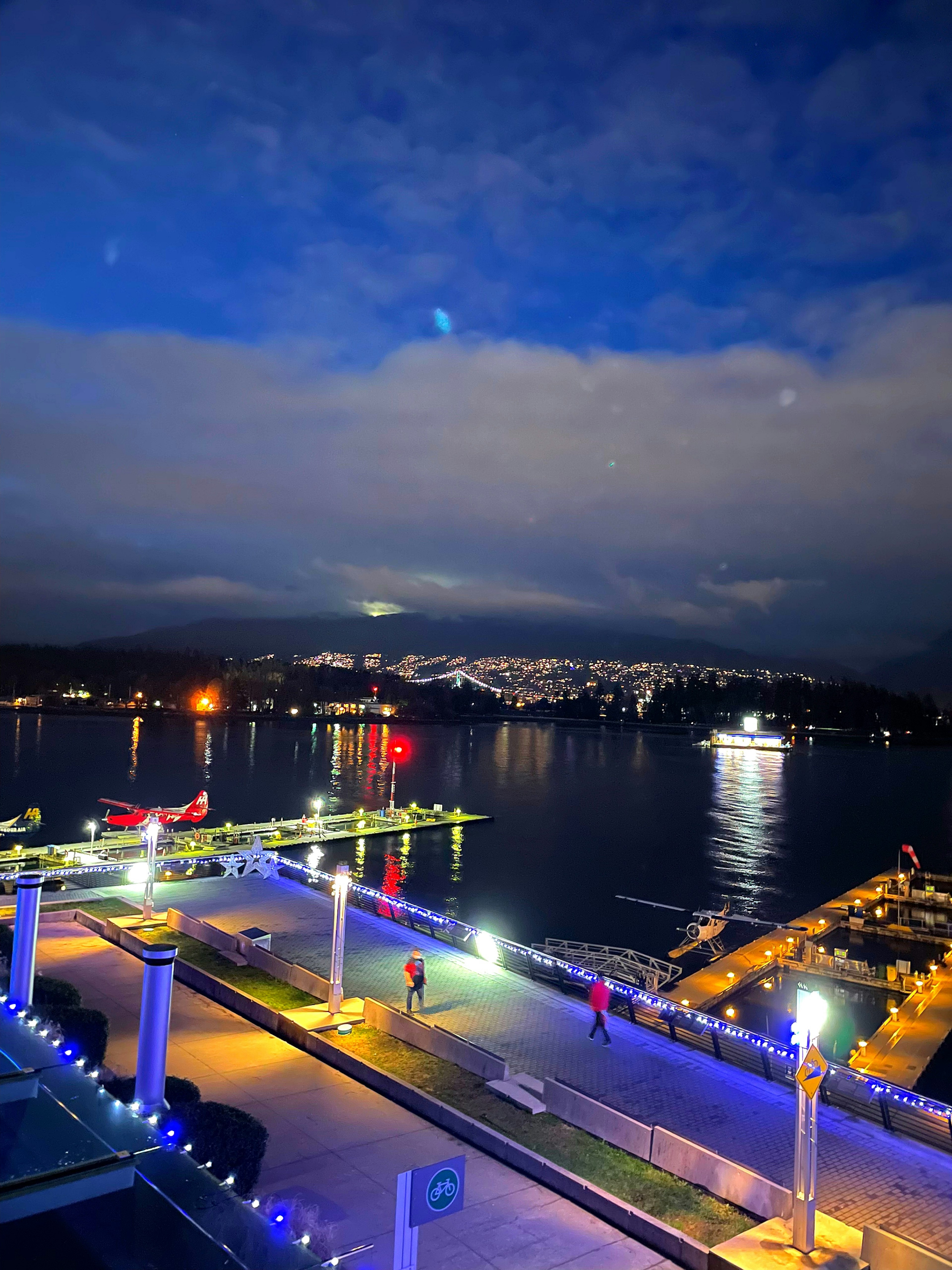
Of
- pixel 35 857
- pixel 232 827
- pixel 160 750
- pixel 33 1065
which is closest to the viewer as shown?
pixel 33 1065

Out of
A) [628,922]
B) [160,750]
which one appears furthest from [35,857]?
[160,750]

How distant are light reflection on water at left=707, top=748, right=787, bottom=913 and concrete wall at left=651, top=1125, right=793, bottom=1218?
32617mm

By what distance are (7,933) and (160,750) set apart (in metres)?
86.5

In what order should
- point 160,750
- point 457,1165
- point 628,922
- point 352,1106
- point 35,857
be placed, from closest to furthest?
point 457,1165
point 352,1106
point 35,857
point 628,922
point 160,750

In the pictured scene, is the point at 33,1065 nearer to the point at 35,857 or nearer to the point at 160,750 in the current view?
the point at 35,857

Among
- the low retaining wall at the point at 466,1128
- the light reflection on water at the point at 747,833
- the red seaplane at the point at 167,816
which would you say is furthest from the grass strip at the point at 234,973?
the light reflection on water at the point at 747,833

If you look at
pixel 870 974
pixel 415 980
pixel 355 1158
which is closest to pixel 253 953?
pixel 415 980

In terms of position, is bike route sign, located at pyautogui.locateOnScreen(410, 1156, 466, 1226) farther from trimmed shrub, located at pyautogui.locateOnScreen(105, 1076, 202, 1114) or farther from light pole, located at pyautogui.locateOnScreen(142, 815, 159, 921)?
light pole, located at pyautogui.locateOnScreen(142, 815, 159, 921)

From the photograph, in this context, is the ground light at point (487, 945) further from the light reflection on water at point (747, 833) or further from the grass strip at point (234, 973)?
the light reflection on water at point (747, 833)

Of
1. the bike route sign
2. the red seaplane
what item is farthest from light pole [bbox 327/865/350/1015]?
the red seaplane

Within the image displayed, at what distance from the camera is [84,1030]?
9.62m

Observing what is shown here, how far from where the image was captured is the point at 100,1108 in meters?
7.81

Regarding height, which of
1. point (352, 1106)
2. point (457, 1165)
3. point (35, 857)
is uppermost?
point (457, 1165)

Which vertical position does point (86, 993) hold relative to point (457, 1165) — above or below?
below
